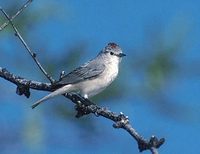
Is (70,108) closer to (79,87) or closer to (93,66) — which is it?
(79,87)

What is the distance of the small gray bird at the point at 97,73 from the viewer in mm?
3068

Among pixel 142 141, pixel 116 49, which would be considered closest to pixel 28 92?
pixel 142 141

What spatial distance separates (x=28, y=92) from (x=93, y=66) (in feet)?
5.28

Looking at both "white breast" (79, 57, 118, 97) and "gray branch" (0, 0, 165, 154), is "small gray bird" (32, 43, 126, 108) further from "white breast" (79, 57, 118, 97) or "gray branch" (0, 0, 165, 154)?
"gray branch" (0, 0, 165, 154)

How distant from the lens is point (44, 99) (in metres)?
2.63

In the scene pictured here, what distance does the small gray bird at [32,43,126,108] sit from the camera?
307 centimetres

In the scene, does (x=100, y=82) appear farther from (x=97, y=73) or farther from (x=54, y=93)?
(x=54, y=93)

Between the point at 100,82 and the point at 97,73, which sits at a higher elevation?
the point at 97,73

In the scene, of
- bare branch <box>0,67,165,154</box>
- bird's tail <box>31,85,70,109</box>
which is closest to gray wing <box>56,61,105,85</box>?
bird's tail <box>31,85,70,109</box>

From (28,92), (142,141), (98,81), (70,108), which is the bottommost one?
(142,141)

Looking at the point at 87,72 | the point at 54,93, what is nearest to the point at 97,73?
the point at 87,72

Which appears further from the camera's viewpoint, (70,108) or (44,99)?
(70,108)

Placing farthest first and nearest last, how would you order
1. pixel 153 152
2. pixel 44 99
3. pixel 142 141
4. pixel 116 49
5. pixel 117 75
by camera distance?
pixel 116 49 < pixel 117 75 < pixel 44 99 < pixel 142 141 < pixel 153 152

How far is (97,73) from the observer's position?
11.3ft
